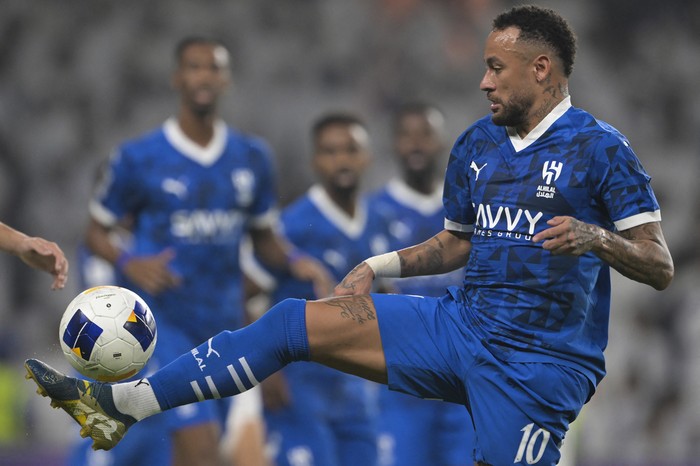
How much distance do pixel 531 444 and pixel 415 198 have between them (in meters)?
4.07

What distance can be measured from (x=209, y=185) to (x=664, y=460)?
6359 mm

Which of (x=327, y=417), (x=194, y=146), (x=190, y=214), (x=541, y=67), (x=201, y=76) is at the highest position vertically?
(x=541, y=67)

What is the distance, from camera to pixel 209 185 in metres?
7.50

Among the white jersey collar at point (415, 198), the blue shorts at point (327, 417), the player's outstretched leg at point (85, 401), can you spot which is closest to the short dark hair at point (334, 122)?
the white jersey collar at point (415, 198)

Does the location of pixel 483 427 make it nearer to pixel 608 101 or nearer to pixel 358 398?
pixel 358 398

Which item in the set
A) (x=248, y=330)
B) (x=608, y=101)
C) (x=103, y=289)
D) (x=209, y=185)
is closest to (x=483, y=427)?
(x=248, y=330)

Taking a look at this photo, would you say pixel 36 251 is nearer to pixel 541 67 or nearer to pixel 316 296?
pixel 541 67

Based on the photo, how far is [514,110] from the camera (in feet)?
16.6

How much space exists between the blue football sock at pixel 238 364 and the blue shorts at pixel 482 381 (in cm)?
38

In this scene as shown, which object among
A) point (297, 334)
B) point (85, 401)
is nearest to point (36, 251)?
point (85, 401)

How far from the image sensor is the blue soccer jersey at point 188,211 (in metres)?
7.34

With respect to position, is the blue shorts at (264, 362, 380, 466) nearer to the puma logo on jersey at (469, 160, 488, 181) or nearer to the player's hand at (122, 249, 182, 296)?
the player's hand at (122, 249, 182, 296)

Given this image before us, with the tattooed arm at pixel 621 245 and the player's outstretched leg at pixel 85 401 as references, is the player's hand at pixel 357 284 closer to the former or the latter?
the tattooed arm at pixel 621 245

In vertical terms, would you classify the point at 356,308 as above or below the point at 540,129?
below
